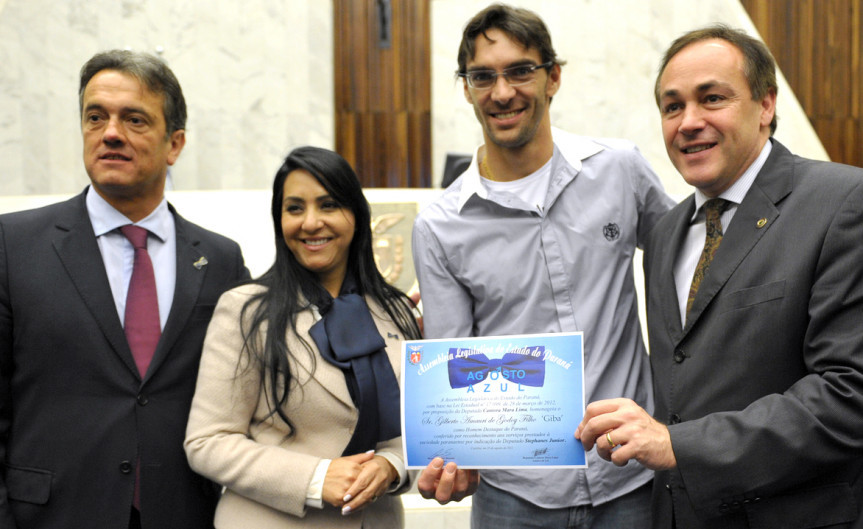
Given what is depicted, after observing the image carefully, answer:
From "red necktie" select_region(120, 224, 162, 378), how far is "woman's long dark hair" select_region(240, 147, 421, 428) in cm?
27

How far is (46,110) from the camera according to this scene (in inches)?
253

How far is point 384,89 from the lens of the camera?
23.0 feet

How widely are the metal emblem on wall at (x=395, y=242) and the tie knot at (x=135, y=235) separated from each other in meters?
2.33

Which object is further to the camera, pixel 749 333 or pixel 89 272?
pixel 89 272

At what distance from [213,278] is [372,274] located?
46 cm

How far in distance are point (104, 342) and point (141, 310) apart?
135 millimetres

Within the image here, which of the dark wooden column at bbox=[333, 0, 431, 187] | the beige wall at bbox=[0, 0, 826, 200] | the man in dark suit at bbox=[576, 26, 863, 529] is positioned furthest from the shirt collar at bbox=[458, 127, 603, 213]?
the dark wooden column at bbox=[333, 0, 431, 187]

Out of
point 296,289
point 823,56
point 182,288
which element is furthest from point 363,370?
point 823,56

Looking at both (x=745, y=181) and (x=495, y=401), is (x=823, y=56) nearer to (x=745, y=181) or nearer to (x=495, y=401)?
(x=745, y=181)

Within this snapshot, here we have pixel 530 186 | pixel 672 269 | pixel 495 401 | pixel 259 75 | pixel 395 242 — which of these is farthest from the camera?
pixel 259 75

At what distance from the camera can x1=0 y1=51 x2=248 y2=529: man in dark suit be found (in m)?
2.18

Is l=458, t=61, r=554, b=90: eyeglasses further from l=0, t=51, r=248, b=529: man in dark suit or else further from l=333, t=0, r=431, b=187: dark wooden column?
l=333, t=0, r=431, b=187: dark wooden column

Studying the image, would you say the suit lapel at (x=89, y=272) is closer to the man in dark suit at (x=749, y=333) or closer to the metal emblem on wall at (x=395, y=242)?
the man in dark suit at (x=749, y=333)

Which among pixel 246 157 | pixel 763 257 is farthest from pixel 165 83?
pixel 246 157
